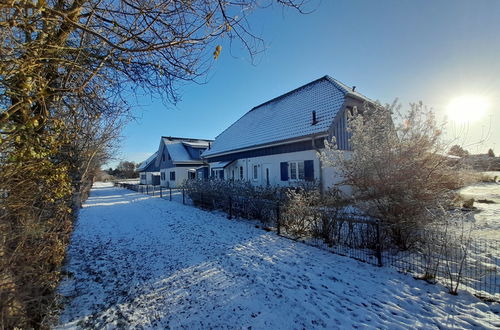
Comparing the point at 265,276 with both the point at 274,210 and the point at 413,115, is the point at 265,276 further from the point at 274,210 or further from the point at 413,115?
the point at 413,115

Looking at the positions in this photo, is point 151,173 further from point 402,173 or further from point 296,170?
point 402,173

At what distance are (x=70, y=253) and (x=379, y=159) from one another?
27.2 feet

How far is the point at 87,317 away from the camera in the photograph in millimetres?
3186

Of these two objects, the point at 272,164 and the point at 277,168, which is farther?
the point at 272,164

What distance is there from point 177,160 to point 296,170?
1776cm

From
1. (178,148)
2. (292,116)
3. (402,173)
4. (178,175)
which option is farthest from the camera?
(178,148)

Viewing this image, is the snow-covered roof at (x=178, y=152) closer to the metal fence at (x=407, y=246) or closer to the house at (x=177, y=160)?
the house at (x=177, y=160)

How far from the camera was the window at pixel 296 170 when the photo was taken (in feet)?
43.3

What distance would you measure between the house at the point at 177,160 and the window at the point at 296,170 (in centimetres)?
1501

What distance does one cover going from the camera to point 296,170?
1347 centimetres

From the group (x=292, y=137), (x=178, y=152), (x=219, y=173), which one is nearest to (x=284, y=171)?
(x=292, y=137)

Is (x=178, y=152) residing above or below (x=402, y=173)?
above

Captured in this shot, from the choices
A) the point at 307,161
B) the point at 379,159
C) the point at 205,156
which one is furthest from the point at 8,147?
the point at 205,156

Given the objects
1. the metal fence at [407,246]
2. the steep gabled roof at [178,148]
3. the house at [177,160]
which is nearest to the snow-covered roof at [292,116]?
the metal fence at [407,246]
